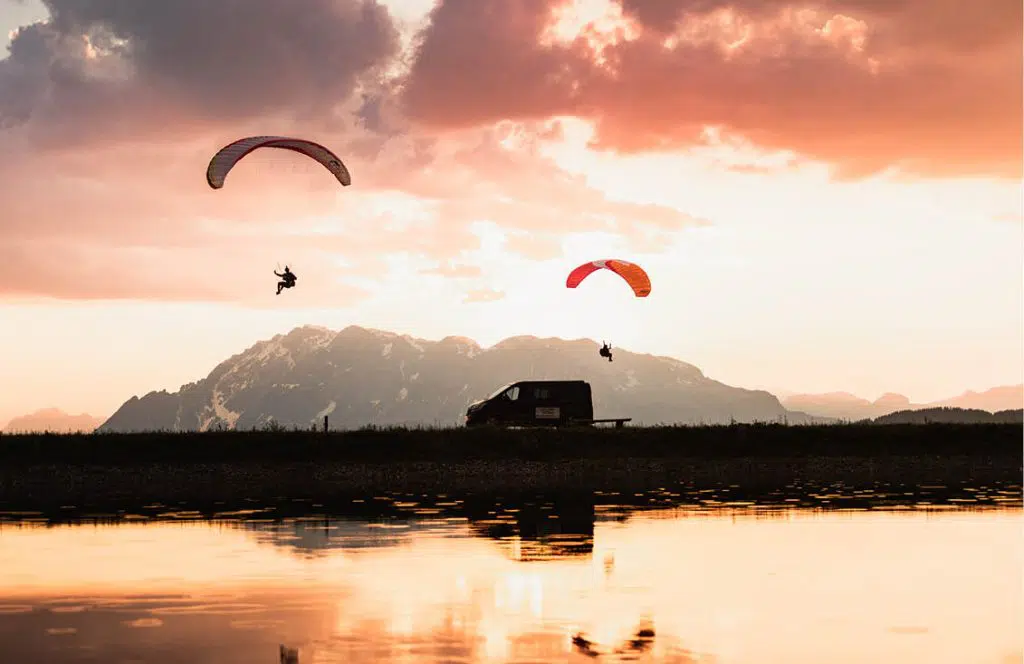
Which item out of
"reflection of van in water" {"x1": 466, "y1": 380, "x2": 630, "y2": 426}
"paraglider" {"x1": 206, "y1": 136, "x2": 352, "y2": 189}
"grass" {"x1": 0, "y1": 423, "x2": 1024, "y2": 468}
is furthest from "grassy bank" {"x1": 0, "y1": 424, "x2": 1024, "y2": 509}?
"paraglider" {"x1": 206, "y1": 136, "x2": 352, "y2": 189}

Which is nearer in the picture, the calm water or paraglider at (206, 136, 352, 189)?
the calm water

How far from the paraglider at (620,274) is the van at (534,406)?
9.31 ft

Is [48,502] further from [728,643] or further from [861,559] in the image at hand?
[728,643]

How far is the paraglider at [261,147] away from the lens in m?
56.5

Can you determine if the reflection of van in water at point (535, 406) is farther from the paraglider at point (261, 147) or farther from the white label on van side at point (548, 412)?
the paraglider at point (261, 147)

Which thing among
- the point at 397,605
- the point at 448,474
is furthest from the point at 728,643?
the point at 448,474

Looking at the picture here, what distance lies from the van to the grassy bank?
3389 mm

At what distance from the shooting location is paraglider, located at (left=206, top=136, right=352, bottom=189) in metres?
56.5

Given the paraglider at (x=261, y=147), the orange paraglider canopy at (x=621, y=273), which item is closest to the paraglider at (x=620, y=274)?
the orange paraglider canopy at (x=621, y=273)

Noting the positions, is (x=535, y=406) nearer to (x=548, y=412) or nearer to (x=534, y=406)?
(x=534, y=406)

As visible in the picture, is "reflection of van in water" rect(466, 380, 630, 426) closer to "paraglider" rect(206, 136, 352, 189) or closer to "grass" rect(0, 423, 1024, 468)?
"grass" rect(0, 423, 1024, 468)

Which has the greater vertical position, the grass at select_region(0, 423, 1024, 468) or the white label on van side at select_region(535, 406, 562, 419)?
the white label on van side at select_region(535, 406, 562, 419)

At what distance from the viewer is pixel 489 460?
62219 millimetres

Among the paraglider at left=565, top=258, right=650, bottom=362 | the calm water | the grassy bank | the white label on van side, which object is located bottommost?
the calm water
